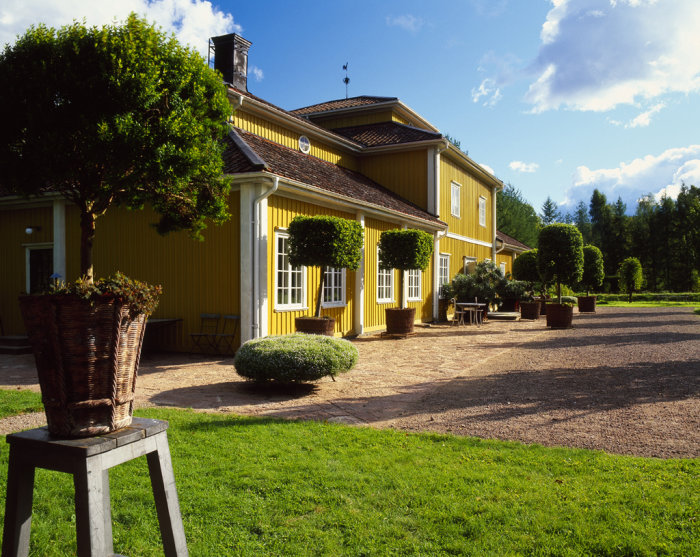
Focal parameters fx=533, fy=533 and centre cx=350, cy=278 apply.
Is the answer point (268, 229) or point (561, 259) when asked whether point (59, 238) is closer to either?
point (268, 229)

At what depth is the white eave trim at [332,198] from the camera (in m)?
9.58

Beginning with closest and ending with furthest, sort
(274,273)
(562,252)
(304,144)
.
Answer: (274,273), (304,144), (562,252)

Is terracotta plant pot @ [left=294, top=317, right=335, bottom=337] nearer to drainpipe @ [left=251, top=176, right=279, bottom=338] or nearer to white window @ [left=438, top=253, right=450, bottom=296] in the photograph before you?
drainpipe @ [left=251, top=176, right=279, bottom=338]

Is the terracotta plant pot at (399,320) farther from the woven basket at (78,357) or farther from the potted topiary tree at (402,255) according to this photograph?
the woven basket at (78,357)

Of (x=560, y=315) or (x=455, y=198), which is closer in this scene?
(x=560, y=315)

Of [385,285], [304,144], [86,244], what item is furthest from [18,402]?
[304,144]

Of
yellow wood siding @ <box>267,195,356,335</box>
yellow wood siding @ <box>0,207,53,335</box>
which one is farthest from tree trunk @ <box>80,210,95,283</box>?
yellow wood siding @ <box>0,207,53,335</box>

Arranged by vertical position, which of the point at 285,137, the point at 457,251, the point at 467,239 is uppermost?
the point at 285,137

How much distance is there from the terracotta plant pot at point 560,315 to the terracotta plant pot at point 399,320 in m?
5.45

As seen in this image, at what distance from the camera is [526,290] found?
21297mm

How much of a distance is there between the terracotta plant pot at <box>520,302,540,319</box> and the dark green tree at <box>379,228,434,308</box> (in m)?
8.44

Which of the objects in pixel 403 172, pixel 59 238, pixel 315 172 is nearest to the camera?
pixel 59 238

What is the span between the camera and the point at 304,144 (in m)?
15.2

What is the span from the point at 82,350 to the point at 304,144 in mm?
13665
